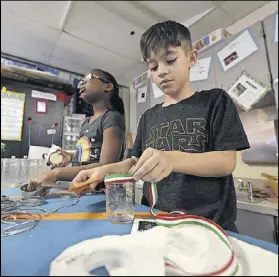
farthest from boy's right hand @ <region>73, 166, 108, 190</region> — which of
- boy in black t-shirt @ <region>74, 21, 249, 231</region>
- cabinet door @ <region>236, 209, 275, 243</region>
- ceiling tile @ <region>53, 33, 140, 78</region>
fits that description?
cabinet door @ <region>236, 209, 275, 243</region>

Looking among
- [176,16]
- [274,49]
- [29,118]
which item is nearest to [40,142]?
[29,118]

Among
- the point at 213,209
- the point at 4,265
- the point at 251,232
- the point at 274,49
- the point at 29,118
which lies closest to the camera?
the point at 4,265

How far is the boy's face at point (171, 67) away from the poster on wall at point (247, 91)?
82 cm

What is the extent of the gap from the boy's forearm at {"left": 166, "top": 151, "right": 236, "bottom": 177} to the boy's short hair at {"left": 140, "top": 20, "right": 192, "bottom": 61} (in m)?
0.32

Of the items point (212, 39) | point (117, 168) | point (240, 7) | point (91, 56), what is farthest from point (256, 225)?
point (240, 7)

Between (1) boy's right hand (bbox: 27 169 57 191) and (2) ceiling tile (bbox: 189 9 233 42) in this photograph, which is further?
(2) ceiling tile (bbox: 189 9 233 42)

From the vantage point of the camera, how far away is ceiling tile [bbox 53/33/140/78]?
3.39 ft

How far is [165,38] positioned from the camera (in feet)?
1.73

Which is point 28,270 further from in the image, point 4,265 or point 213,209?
point 213,209

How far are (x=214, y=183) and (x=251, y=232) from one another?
71 cm

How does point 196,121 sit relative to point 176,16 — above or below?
below

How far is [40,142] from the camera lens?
347mm

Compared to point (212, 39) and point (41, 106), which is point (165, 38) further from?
point (212, 39)

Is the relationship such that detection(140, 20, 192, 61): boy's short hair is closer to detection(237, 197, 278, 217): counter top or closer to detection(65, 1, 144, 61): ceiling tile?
detection(65, 1, 144, 61): ceiling tile
